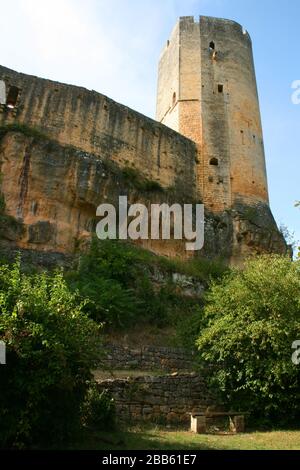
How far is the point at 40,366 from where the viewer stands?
6.23 m

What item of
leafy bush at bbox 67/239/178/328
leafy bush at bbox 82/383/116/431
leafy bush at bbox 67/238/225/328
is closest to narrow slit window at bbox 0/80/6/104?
leafy bush at bbox 67/238/225/328

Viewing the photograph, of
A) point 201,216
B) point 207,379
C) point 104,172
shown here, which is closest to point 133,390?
point 207,379

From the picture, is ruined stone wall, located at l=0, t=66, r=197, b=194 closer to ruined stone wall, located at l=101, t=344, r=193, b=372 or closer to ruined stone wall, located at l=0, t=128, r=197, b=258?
ruined stone wall, located at l=0, t=128, r=197, b=258

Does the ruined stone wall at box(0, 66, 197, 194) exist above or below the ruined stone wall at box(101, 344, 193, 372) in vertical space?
above

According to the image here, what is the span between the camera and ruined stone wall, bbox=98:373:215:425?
9070 millimetres

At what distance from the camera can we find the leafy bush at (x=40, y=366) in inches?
238

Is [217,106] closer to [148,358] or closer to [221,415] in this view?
[148,358]

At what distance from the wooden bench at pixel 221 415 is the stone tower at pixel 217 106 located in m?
12.7

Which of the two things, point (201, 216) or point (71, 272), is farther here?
point (201, 216)

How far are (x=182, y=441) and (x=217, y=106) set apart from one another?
18750 mm

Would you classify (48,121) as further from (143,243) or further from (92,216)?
(143,243)

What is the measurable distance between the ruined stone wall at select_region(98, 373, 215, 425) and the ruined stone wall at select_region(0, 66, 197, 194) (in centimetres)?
1101

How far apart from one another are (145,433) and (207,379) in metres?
2.82

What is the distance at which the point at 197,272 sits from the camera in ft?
56.5
